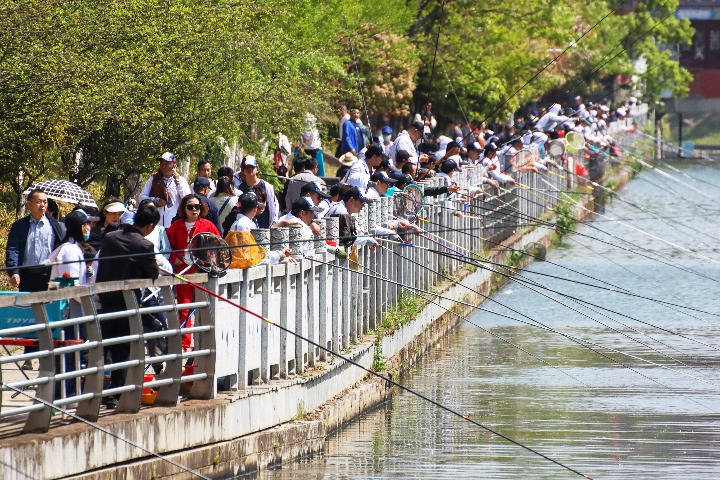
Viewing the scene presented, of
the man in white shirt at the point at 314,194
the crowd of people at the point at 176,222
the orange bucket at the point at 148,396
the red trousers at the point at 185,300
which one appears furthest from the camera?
the man in white shirt at the point at 314,194

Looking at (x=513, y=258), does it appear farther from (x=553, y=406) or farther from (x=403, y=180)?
(x=553, y=406)

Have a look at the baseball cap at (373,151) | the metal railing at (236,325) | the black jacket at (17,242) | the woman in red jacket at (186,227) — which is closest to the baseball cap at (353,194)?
the metal railing at (236,325)

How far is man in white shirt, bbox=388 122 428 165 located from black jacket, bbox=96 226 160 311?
10285 mm

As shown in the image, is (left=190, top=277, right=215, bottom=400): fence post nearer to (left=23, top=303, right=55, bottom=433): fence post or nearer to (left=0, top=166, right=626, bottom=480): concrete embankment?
(left=0, top=166, right=626, bottom=480): concrete embankment

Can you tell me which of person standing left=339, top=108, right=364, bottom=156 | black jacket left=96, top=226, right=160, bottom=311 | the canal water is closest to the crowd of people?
black jacket left=96, top=226, right=160, bottom=311

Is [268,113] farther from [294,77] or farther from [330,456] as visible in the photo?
[330,456]

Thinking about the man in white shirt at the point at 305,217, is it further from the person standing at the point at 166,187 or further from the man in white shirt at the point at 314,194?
the person standing at the point at 166,187

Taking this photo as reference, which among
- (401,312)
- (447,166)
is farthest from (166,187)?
(447,166)

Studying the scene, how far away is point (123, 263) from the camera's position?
1054 cm

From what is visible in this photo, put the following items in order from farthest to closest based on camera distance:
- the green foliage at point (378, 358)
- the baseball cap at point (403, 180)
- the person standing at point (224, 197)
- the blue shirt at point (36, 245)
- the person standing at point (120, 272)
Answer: the baseball cap at point (403, 180)
the green foliage at point (378, 358)
the person standing at point (224, 197)
the blue shirt at point (36, 245)
the person standing at point (120, 272)

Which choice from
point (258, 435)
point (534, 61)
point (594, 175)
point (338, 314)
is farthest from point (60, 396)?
point (594, 175)

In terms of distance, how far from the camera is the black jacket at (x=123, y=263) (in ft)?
34.2

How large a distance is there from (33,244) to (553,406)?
5444 mm

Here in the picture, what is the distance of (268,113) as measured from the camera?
2131cm
